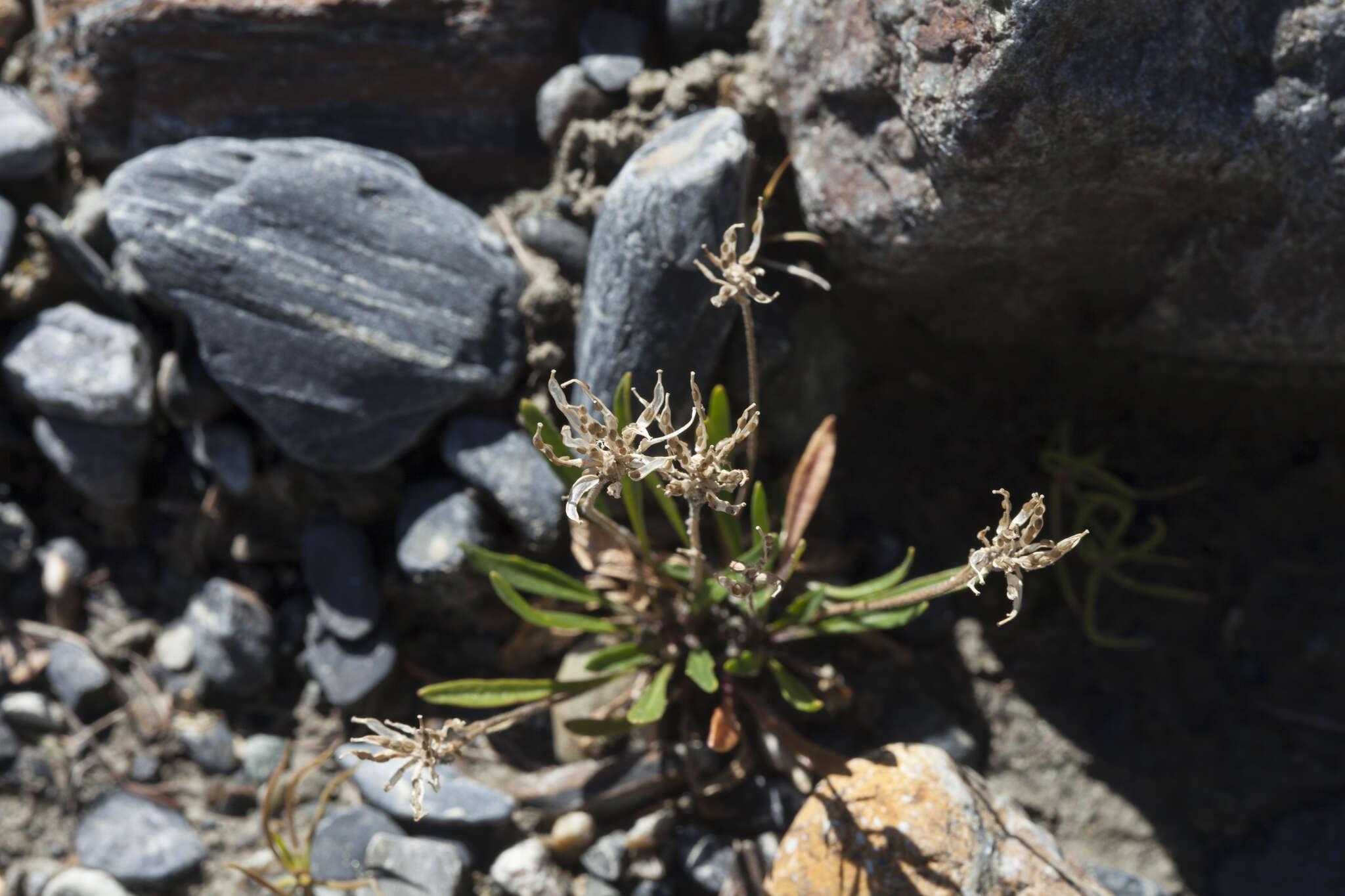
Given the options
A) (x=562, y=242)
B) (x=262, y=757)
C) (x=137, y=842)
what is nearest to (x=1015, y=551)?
(x=562, y=242)

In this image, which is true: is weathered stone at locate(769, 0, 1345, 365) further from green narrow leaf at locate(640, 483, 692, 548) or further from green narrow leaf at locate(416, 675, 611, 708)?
green narrow leaf at locate(416, 675, 611, 708)

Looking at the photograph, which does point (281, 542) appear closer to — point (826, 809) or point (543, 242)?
point (543, 242)

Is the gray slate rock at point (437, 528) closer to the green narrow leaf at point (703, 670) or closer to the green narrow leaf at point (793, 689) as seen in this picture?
the green narrow leaf at point (703, 670)

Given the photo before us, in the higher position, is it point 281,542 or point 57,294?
point 57,294

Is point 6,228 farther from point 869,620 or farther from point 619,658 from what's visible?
point 869,620

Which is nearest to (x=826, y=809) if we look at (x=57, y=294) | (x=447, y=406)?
(x=447, y=406)

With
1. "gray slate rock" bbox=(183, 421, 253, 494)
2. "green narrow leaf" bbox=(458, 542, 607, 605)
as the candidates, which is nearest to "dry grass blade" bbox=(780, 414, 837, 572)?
"green narrow leaf" bbox=(458, 542, 607, 605)
